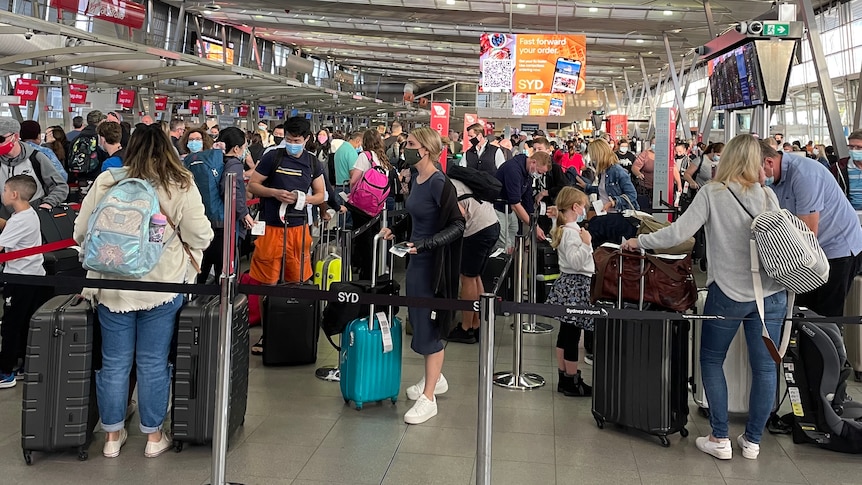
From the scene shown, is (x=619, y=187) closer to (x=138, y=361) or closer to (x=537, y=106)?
(x=138, y=361)

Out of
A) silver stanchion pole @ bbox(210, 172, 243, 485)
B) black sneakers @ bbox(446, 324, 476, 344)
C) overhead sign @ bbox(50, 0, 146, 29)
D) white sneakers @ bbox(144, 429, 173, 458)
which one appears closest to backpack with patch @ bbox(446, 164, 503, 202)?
black sneakers @ bbox(446, 324, 476, 344)

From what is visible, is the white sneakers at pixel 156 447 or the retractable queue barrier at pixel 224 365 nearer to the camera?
the retractable queue barrier at pixel 224 365

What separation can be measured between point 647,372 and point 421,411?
1.32 metres

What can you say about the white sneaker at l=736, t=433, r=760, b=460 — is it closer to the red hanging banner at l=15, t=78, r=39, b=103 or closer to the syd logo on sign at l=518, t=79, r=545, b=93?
the red hanging banner at l=15, t=78, r=39, b=103

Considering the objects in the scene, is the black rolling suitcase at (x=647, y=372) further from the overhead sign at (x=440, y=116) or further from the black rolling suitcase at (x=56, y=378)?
the overhead sign at (x=440, y=116)

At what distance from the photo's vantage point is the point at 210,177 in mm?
6066

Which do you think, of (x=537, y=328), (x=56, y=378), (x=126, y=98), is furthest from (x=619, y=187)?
(x=126, y=98)

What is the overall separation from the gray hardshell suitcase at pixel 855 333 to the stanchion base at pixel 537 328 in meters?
2.46

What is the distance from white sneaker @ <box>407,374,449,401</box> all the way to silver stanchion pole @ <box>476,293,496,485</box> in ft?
5.03

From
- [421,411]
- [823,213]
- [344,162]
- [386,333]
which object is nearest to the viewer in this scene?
[421,411]

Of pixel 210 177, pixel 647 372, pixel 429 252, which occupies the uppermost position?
pixel 210 177

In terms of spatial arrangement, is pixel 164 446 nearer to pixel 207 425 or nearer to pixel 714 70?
pixel 207 425

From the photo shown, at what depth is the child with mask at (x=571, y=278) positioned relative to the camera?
17.2 ft

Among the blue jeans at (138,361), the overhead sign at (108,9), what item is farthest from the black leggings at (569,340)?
the overhead sign at (108,9)
